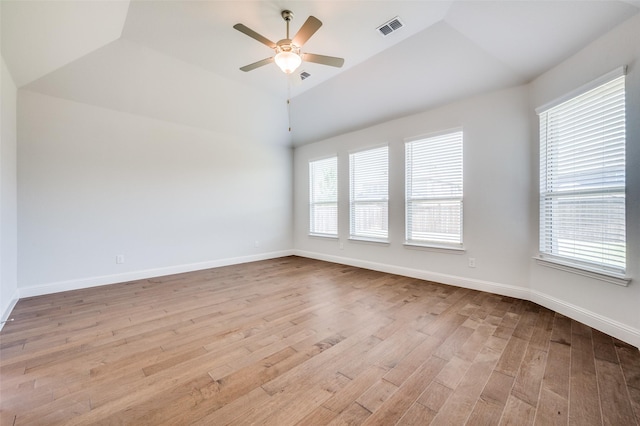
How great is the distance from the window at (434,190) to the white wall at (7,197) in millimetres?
5108

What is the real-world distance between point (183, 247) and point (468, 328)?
15.0ft

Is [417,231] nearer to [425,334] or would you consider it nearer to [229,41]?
[425,334]

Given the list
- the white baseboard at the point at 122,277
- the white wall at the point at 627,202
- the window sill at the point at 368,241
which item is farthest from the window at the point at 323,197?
the white wall at the point at 627,202

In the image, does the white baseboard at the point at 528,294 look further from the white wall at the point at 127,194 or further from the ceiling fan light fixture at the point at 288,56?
the ceiling fan light fixture at the point at 288,56

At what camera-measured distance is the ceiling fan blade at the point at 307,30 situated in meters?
2.16

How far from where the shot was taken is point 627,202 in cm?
228

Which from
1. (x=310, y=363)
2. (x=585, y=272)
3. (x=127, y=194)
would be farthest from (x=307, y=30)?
(x=127, y=194)

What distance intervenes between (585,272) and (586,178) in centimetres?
95

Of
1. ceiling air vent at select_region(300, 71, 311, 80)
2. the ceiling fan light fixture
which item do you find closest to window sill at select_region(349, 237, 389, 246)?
ceiling air vent at select_region(300, 71, 311, 80)

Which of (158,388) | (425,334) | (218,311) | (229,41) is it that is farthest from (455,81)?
(158,388)

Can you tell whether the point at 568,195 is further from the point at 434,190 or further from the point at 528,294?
the point at 434,190

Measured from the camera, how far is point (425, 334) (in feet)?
7.86

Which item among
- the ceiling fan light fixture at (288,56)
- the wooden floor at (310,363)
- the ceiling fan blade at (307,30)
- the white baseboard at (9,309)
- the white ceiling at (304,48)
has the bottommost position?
the wooden floor at (310,363)

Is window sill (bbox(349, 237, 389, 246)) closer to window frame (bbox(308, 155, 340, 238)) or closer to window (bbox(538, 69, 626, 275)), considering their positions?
window frame (bbox(308, 155, 340, 238))
